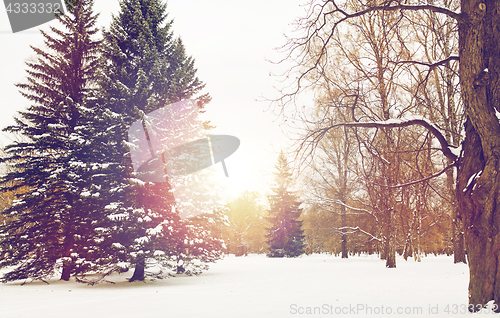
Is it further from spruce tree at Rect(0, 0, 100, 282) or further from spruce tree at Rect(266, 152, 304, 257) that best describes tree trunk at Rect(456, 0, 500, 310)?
spruce tree at Rect(266, 152, 304, 257)

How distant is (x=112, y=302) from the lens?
805 cm

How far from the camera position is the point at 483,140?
477cm

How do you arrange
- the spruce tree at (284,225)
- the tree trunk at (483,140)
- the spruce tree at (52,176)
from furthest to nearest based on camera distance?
the spruce tree at (284,225), the spruce tree at (52,176), the tree trunk at (483,140)

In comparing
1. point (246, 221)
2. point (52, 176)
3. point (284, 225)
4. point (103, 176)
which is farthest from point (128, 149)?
point (246, 221)

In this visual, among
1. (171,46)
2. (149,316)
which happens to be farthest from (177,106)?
(149,316)

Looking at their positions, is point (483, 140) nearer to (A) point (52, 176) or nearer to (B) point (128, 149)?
(B) point (128, 149)

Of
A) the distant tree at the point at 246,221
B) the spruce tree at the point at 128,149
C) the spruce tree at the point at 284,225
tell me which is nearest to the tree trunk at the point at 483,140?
the spruce tree at the point at 128,149

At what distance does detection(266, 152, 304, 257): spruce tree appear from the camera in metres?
36.0

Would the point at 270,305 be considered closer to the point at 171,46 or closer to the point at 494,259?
the point at 494,259

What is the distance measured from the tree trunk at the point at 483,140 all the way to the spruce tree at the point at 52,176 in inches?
491

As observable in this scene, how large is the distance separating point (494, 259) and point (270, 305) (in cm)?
422

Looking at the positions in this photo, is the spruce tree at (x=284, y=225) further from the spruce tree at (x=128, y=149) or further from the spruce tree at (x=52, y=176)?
the spruce tree at (x=52, y=176)

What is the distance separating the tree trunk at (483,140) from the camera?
15.4 ft

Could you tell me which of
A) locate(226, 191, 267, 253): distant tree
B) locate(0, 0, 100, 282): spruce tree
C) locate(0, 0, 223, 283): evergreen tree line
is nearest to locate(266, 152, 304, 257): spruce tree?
locate(226, 191, 267, 253): distant tree
